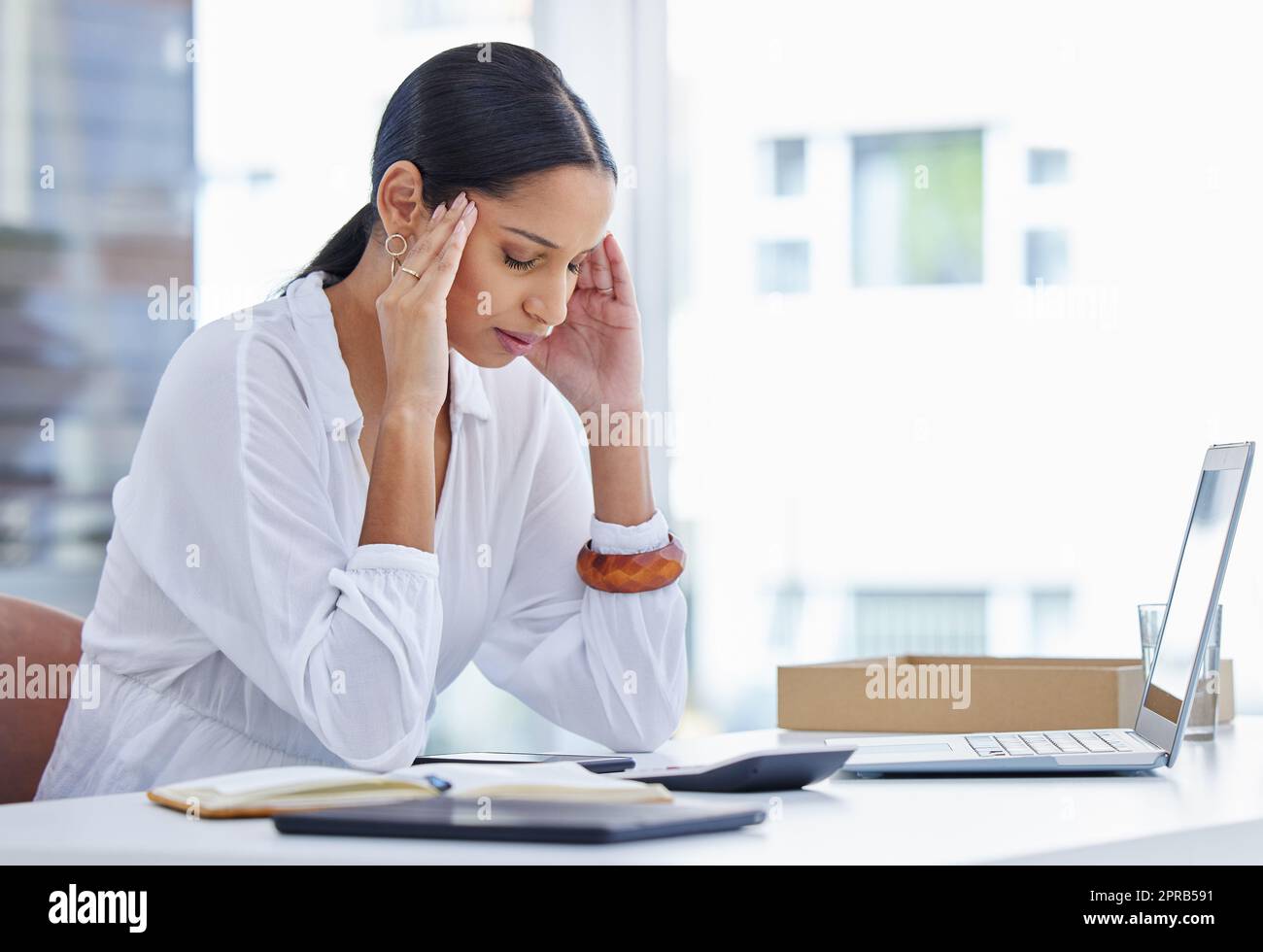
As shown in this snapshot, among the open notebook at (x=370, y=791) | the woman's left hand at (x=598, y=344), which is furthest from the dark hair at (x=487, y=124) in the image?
the open notebook at (x=370, y=791)

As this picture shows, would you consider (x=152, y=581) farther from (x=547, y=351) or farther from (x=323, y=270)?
(x=547, y=351)

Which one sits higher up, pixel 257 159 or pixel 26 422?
pixel 257 159

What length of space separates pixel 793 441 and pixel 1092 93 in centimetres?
94

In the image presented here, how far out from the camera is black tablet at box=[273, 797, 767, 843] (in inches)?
25.1

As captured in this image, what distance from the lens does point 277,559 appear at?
115 centimetres

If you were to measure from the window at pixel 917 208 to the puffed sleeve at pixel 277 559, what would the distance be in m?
1.77

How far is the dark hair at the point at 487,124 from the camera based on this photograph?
127cm

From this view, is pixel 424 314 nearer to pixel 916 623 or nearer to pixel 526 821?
pixel 526 821

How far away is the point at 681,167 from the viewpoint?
2.89 metres

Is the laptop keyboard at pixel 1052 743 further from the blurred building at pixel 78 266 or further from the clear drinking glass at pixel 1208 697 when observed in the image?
the blurred building at pixel 78 266

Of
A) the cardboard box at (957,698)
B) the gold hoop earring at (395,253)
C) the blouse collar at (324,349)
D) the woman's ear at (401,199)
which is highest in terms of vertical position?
the woman's ear at (401,199)

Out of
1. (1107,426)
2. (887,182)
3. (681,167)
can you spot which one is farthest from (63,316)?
(1107,426)

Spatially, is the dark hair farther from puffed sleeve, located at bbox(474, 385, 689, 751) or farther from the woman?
puffed sleeve, located at bbox(474, 385, 689, 751)

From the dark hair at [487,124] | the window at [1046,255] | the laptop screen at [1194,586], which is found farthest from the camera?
the window at [1046,255]
